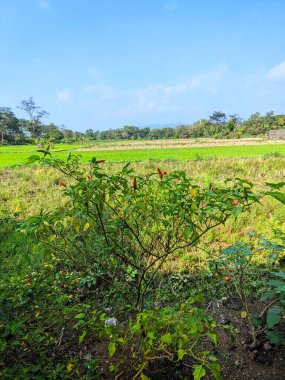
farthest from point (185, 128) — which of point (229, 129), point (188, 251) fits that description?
point (188, 251)

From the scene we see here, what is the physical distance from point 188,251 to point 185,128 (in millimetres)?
51609

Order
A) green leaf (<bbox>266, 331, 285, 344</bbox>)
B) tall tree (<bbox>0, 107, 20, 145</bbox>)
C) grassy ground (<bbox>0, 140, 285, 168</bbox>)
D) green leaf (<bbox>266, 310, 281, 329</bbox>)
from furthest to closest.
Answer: tall tree (<bbox>0, 107, 20, 145</bbox>), grassy ground (<bbox>0, 140, 285, 168</bbox>), green leaf (<bbox>266, 331, 285, 344</bbox>), green leaf (<bbox>266, 310, 281, 329</bbox>)

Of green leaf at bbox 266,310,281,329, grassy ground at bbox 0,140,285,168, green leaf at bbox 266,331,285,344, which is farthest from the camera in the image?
grassy ground at bbox 0,140,285,168

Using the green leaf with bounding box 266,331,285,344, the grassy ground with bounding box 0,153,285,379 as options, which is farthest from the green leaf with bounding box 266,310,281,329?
the grassy ground with bounding box 0,153,285,379

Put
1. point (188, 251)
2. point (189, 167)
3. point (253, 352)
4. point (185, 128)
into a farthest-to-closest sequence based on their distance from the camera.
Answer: point (185, 128) < point (189, 167) < point (188, 251) < point (253, 352)

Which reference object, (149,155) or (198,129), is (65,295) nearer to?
(149,155)

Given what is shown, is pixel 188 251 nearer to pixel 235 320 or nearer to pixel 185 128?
pixel 235 320

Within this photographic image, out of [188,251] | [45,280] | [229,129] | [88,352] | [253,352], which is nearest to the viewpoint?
[253,352]

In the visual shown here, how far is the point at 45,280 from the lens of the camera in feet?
8.32

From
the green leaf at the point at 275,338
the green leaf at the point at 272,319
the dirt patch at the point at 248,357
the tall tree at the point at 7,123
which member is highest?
the tall tree at the point at 7,123

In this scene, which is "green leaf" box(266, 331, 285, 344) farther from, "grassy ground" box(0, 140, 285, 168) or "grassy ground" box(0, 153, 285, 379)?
"grassy ground" box(0, 140, 285, 168)

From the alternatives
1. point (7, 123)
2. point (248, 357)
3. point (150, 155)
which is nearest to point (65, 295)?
point (248, 357)

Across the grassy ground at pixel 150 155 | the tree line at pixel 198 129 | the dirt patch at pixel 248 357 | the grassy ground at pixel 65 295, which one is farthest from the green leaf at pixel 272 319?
the tree line at pixel 198 129

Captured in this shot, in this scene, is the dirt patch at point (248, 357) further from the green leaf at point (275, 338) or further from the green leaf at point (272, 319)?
the green leaf at point (272, 319)
